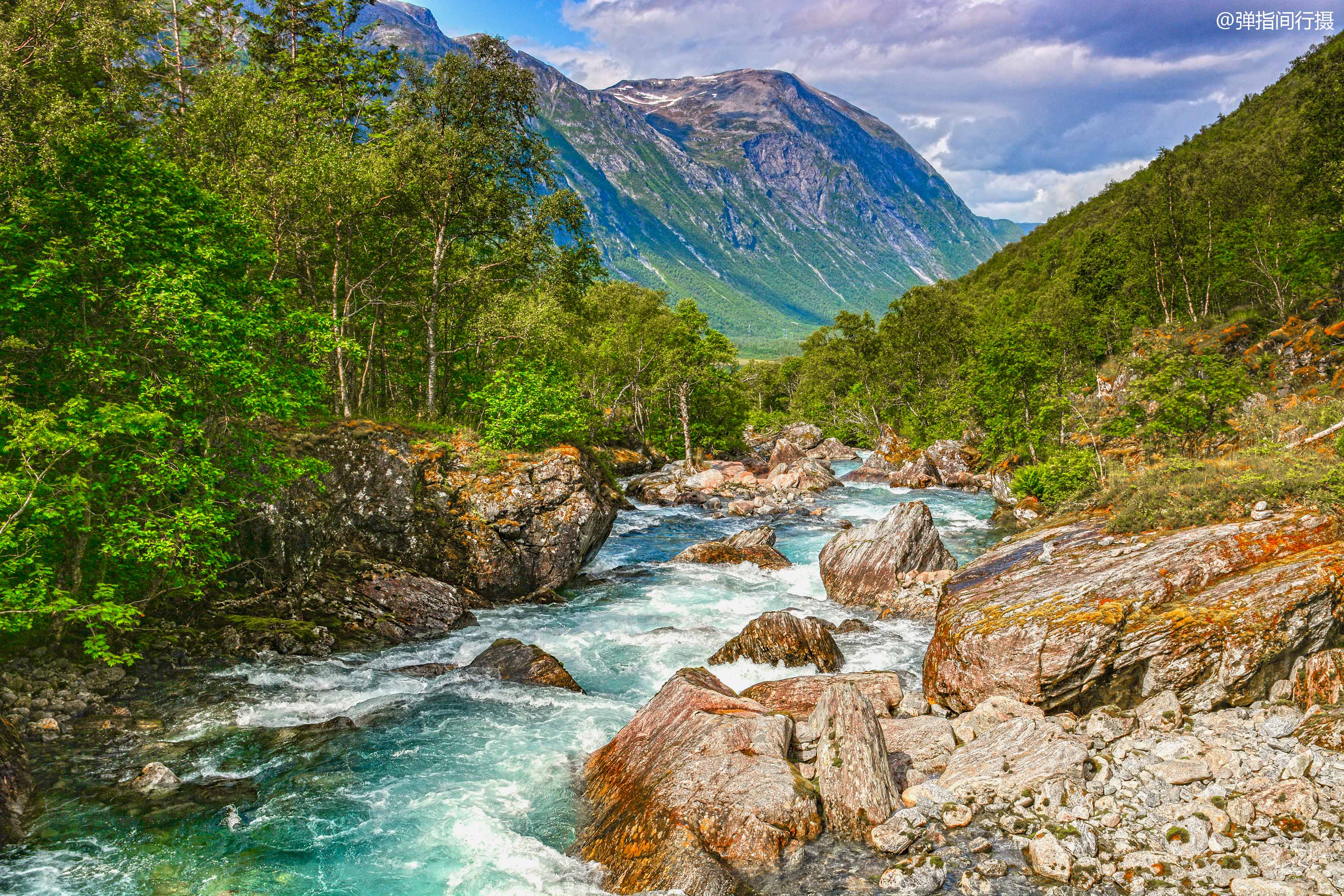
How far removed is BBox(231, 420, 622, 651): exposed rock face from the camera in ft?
61.5

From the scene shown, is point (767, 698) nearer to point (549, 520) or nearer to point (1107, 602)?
point (1107, 602)

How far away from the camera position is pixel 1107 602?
1290 centimetres

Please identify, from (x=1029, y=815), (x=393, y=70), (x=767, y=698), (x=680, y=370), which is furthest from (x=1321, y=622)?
(x=680, y=370)

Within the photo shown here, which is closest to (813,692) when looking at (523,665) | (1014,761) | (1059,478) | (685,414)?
(1014,761)

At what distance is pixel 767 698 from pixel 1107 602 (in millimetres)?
7459

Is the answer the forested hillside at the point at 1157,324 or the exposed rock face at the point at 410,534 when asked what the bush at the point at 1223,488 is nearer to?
the forested hillside at the point at 1157,324

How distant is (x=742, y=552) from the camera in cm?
2939

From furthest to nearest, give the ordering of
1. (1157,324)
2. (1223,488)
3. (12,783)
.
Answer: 1. (1157,324)
2. (1223,488)
3. (12,783)

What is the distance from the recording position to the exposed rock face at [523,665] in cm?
1645

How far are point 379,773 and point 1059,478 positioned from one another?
35.2 metres

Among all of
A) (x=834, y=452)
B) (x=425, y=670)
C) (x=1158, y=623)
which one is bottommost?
(x=425, y=670)

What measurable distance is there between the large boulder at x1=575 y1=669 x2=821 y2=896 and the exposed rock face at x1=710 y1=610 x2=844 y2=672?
16.2ft

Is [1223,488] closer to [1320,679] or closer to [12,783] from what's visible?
[1320,679]

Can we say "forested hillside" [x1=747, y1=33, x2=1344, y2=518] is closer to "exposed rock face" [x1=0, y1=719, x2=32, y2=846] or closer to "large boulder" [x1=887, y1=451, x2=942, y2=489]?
"large boulder" [x1=887, y1=451, x2=942, y2=489]
